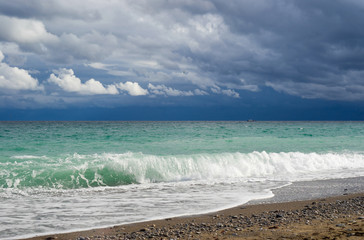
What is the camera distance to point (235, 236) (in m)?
5.89

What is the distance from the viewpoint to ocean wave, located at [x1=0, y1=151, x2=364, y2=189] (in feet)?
43.4

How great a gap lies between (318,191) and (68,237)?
27.2ft

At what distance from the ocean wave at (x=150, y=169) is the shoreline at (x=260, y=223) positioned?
18.8 ft

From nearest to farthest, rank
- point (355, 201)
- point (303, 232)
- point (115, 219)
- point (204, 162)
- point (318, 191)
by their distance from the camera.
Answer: point (303, 232) < point (115, 219) < point (355, 201) < point (318, 191) < point (204, 162)

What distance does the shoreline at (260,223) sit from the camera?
602cm

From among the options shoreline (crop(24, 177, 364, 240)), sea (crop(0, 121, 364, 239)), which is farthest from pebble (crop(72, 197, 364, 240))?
sea (crop(0, 121, 364, 239))

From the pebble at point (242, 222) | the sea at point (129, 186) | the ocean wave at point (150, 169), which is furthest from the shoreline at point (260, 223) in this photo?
the ocean wave at point (150, 169)

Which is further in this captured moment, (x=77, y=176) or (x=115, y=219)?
(x=77, y=176)

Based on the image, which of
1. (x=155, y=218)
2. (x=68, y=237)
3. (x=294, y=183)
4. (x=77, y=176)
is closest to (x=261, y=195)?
(x=294, y=183)

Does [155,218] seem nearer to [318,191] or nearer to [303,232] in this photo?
[303,232]

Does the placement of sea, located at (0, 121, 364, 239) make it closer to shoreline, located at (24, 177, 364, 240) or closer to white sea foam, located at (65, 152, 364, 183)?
white sea foam, located at (65, 152, 364, 183)

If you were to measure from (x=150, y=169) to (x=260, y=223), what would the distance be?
9027 mm

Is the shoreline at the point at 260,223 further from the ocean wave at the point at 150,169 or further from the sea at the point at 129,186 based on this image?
the ocean wave at the point at 150,169

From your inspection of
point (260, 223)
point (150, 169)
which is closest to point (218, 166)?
point (150, 169)
